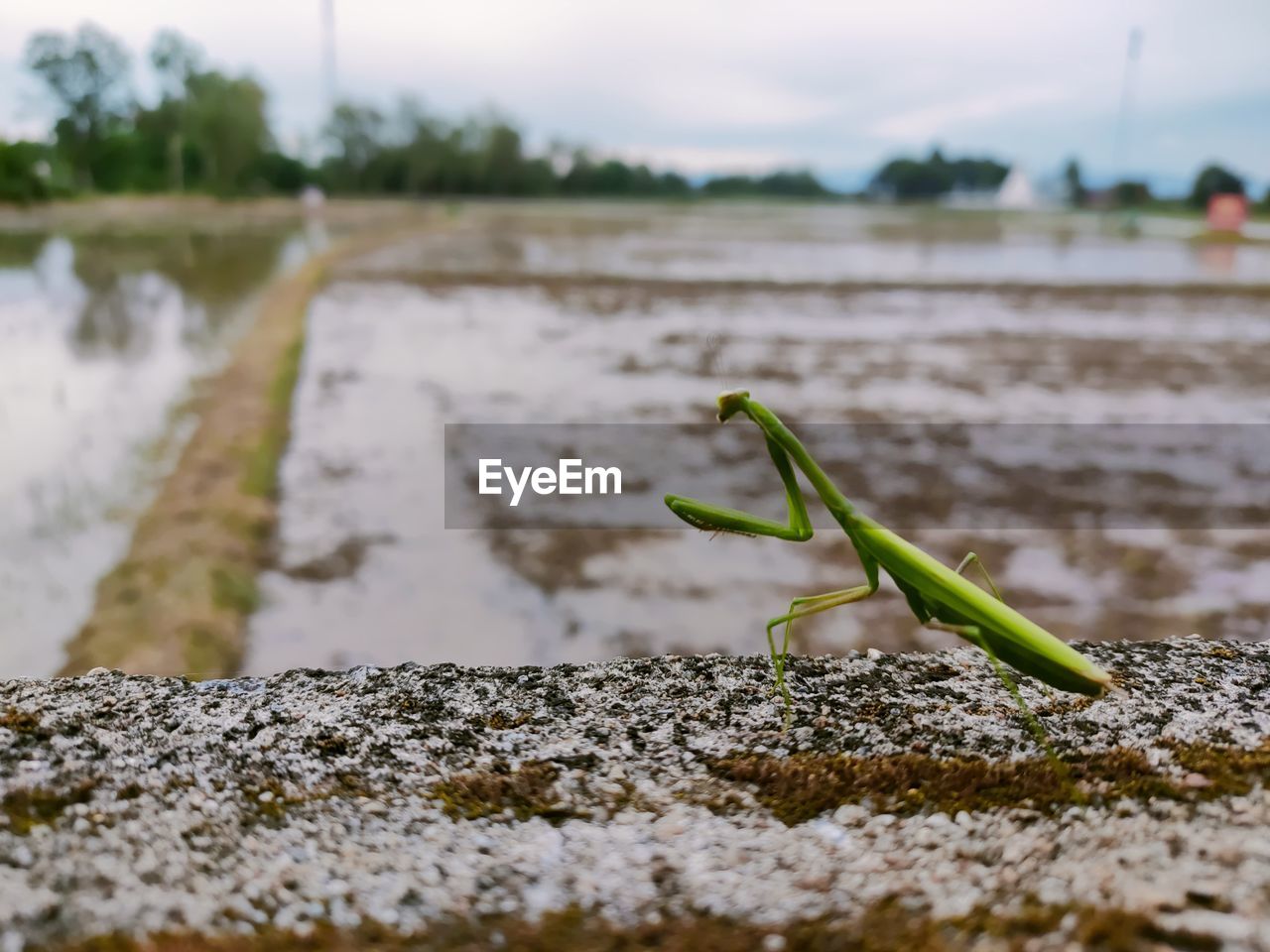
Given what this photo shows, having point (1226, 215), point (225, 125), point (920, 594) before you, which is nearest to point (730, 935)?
point (920, 594)

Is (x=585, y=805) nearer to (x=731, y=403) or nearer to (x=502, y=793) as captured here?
(x=502, y=793)

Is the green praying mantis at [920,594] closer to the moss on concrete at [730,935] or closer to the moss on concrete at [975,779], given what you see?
the moss on concrete at [975,779]

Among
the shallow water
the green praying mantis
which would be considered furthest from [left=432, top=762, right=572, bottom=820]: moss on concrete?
the shallow water

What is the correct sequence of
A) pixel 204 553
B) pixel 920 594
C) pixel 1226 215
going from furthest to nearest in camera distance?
1. pixel 1226 215
2. pixel 204 553
3. pixel 920 594

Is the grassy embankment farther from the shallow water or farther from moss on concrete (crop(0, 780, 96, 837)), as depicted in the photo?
moss on concrete (crop(0, 780, 96, 837))
